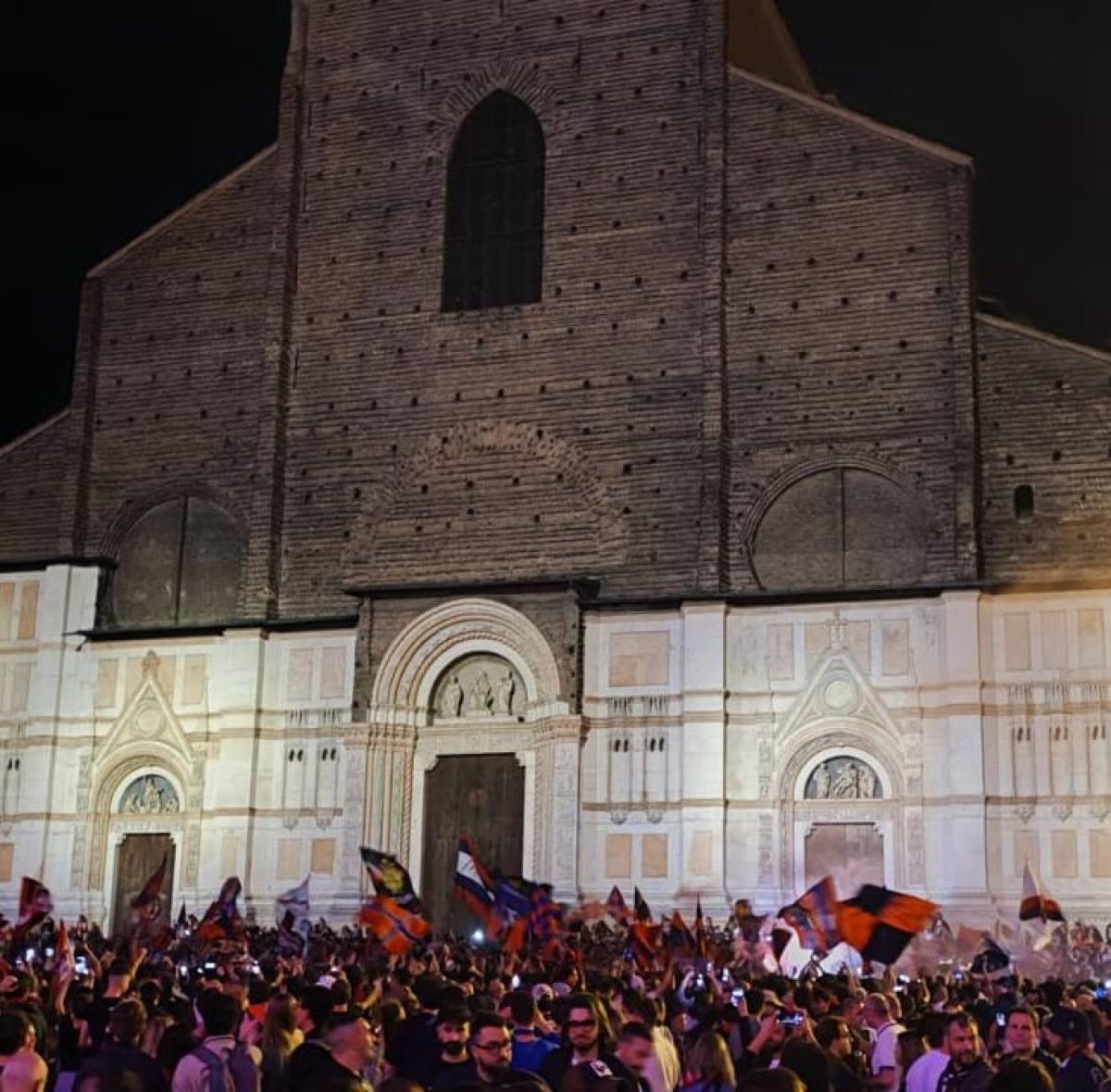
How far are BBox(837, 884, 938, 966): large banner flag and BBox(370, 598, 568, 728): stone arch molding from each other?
13.1 meters

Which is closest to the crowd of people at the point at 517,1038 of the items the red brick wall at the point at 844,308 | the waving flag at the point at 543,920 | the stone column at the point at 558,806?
the waving flag at the point at 543,920

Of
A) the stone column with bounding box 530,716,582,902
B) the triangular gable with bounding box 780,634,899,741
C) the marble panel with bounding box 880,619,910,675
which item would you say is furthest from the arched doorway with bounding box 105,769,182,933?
the marble panel with bounding box 880,619,910,675

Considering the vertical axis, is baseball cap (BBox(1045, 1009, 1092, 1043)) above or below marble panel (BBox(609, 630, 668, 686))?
below

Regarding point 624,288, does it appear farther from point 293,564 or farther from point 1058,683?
point 1058,683

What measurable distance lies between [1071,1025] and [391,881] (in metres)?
13.7

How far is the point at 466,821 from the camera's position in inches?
1148

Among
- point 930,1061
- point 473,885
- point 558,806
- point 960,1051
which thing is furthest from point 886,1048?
point 558,806

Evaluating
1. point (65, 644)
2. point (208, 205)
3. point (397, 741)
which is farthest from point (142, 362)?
point (397, 741)

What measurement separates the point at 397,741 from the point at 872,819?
7.72 m

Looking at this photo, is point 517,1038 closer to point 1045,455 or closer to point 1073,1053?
point 1073,1053

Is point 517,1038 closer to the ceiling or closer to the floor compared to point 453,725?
closer to the floor

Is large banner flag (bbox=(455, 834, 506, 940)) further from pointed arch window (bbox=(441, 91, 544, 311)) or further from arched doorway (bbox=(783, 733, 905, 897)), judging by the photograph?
pointed arch window (bbox=(441, 91, 544, 311))

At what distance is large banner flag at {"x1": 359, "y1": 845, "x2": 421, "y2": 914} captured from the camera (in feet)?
69.6

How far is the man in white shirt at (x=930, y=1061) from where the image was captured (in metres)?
9.30
